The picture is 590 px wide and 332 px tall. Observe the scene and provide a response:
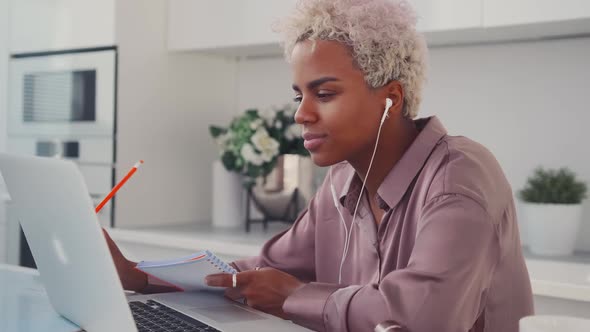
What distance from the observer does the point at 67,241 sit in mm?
923

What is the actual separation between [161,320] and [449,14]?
56.4 inches

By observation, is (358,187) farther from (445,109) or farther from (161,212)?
(161,212)

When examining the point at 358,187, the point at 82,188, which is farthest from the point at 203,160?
the point at 82,188

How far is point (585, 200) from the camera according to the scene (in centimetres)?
231

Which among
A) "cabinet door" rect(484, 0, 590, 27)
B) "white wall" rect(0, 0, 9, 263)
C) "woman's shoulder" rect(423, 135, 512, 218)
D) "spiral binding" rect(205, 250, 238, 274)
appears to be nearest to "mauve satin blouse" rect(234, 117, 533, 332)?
"woman's shoulder" rect(423, 135, 512, 218)

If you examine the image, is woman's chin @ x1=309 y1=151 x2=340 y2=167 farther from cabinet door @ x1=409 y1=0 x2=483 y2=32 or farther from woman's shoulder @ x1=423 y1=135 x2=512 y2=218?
cabinet door @ x1=409 y1=0 x2=483 y2=32

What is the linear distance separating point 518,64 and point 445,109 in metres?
0.29

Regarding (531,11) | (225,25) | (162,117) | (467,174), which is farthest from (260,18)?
(467,174)

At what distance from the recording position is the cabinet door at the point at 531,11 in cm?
198

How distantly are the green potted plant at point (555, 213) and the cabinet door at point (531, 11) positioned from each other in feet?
1.49

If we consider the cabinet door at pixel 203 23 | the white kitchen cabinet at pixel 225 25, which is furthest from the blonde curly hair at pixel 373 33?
the cabinet door at pixel 203 23

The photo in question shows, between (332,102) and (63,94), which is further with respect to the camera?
(63,94)

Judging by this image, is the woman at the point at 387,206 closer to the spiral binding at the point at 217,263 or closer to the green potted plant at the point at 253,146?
the spiral binding at the point at 217,263

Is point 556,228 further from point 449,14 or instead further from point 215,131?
point 215,131
